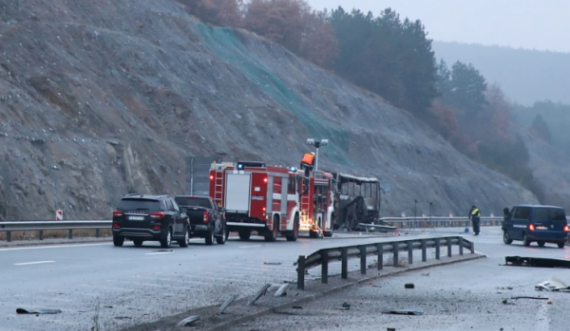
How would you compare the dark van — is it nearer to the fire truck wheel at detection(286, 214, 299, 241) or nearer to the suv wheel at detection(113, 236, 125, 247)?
the fire truck wheel at detection(286, 214, 299, 241)

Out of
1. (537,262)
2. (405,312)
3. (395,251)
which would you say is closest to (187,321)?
(405,312)

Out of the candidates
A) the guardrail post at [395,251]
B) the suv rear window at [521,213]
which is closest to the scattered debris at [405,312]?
the guardrail post at [395,251]

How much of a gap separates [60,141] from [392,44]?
74.4 m

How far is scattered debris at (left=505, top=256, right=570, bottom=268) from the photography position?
26.2 meters

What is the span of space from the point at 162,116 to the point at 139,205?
33.4 meters

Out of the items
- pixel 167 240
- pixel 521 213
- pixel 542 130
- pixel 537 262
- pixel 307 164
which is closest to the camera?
pixel 537 262

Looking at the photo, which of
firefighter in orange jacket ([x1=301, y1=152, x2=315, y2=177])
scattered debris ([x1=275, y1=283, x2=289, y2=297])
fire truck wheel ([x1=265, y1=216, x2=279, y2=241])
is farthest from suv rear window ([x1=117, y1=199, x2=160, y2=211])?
firefighter in orange jacket ([x1=301, y1=152, x2=315, y2=177])

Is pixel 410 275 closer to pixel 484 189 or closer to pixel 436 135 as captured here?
pixel 484 189

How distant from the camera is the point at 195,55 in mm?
73625

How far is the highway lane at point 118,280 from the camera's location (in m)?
12.6

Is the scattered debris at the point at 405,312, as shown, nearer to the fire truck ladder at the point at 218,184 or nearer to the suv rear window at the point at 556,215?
the fire truck ladder at the point at 218,184

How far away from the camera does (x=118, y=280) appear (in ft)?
58.5

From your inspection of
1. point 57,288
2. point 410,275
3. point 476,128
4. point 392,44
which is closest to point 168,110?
point 410,275

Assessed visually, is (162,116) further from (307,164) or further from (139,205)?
(139,205)
